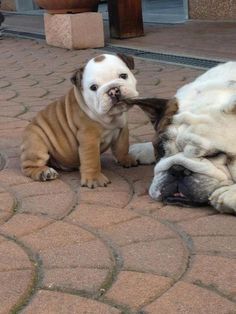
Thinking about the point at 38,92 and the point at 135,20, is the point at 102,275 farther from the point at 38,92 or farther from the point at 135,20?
the point at 135,20

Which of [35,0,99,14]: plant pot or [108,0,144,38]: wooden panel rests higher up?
[35,0,99,14]: plant pot

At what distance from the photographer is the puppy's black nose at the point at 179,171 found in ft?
10.2

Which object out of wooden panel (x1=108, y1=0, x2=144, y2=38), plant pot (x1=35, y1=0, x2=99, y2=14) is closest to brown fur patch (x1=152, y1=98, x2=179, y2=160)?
plant pot (x1=35, y1=0, x2=99, y2=14)

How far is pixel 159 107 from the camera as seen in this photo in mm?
3367

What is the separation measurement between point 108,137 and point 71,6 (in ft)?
18.4

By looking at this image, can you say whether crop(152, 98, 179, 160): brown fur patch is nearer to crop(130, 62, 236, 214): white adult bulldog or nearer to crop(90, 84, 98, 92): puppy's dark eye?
crop(130, 62, 236, 214): white adult bulldog

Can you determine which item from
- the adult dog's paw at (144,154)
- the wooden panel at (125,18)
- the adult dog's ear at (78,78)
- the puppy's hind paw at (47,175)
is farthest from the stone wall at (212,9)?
→ the puppy's hind paw at (47,175)

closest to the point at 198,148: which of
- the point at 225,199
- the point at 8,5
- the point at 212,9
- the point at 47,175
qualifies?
the point at 225,199

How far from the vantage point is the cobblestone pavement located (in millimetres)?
2344

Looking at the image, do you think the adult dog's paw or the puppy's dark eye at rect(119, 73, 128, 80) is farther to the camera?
the adult dog's paw

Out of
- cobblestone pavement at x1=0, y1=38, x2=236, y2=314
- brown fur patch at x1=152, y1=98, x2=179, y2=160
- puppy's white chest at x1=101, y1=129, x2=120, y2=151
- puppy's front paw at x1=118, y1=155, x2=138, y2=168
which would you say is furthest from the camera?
puppy's front paw at x1=118, y1=155, x2=138, y2=168

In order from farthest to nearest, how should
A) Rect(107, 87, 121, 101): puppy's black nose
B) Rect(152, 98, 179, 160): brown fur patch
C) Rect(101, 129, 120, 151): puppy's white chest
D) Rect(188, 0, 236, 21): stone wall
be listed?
Rect(188, 0, 236, 21): stone wall
Rect(101, 129, 120, 151): puppy's white chest
Rect(107, 87, 121, 101): puppy's black nose
Rect(152, 98, 179, 160): brown fur patch

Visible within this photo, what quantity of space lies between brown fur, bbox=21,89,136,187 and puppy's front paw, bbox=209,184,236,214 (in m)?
0.76

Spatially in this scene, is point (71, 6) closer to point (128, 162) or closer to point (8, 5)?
point (128, 162)
